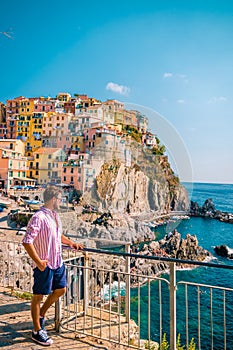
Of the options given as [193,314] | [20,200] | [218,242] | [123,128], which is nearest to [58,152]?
[123,128]

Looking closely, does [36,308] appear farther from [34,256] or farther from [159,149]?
[159,149]

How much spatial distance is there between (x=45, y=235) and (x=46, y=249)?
142mm

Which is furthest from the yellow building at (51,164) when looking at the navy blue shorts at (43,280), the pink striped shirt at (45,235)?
the navy blue shorts at (43,280)

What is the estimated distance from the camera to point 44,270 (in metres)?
3.13

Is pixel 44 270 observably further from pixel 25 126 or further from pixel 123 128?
pixel 25 126

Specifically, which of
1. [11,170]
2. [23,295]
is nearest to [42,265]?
[23,295]

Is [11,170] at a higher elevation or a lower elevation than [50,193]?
higher

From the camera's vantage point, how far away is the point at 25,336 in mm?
3602

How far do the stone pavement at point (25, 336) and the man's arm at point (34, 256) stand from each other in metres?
0.98

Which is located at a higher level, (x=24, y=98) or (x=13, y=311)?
(x=24, y=98)

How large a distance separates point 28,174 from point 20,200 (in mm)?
7290

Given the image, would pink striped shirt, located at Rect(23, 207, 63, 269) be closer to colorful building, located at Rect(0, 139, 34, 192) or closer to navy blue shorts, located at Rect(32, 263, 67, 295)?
navy blue shorts, located at Rect(32, 263, 67, 295)

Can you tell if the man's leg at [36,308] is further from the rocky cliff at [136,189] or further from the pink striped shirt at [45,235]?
the rocky cliff at [136,189]

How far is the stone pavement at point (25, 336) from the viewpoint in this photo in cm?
338
